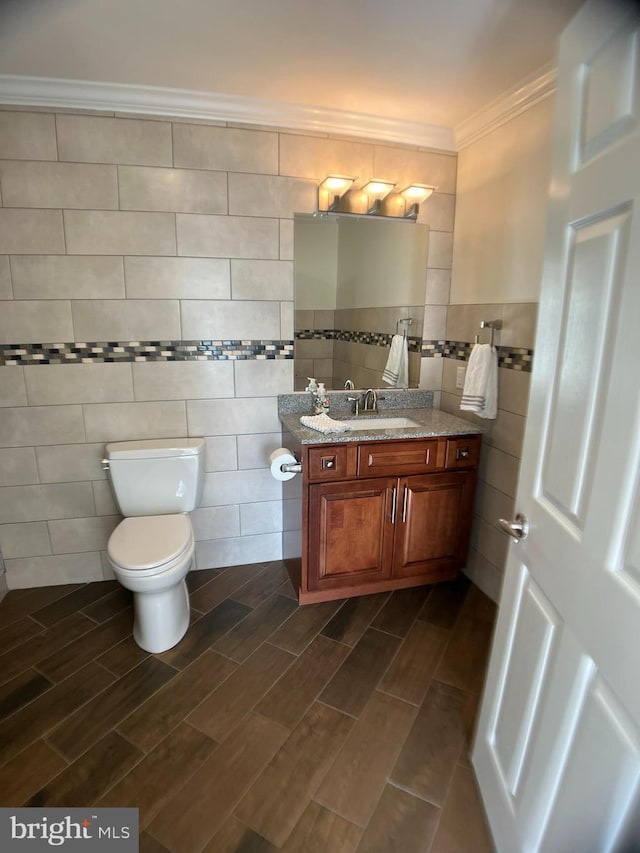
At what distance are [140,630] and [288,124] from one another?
8.20ft

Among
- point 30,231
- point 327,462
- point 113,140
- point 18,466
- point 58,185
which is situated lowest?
point 18,466

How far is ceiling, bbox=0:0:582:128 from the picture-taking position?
4.88ft

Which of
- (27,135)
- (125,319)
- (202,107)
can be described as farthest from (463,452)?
(27,135)

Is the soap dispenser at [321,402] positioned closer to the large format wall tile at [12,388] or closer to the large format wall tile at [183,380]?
the large format wall tile at [183,380]

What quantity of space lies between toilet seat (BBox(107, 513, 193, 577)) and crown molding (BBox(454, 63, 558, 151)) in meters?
2.32

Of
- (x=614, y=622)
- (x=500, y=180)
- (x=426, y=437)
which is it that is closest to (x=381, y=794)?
(x=614, y=622)

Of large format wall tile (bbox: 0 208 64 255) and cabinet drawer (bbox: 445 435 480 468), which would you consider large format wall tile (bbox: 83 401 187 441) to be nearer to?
large format wall tile (bbox: 0 208 64 255)

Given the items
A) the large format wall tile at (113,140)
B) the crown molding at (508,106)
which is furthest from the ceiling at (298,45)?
the large format wall tile at (113,140)

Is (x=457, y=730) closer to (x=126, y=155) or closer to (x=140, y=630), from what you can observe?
(x=140, y=630)

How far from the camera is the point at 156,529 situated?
205cm

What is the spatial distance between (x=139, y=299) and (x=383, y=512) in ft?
5.33

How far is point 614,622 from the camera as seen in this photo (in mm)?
804

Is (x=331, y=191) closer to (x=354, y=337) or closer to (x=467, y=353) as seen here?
(x=354, y=337)

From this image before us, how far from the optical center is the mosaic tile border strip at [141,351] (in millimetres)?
2164
